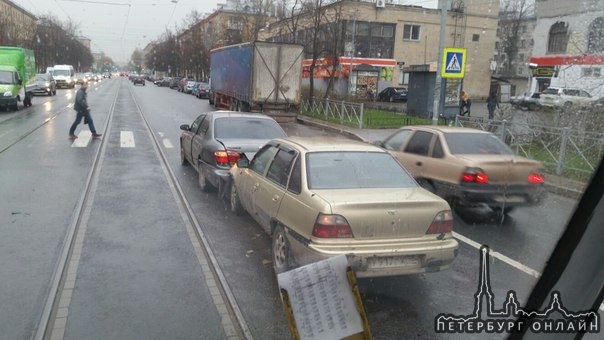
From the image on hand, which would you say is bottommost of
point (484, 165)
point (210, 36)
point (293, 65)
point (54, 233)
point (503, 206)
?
point (54, 233)

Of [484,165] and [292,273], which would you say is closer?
[292,273]

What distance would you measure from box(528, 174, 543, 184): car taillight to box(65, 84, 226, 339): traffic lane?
368 cm

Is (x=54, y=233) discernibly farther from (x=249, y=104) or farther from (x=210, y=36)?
(x=210, y=36)

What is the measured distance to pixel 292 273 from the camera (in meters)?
2.50

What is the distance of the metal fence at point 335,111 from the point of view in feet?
71.3

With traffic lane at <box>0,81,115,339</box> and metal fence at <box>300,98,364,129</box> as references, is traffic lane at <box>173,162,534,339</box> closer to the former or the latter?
traffic lane at <box>0,81,115,339</box>

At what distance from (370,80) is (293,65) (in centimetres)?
2261

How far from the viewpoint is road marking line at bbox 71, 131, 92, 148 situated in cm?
1443

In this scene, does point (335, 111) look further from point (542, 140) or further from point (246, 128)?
point (542, 140)

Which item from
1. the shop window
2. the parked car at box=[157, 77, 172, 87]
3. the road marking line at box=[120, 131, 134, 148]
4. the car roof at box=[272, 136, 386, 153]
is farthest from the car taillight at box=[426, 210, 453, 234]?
the parked car at box=[157, 77, 172, 87]

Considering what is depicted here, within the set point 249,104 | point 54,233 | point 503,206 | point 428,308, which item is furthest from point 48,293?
point 249,104

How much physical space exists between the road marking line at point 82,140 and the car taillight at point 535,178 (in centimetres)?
1207

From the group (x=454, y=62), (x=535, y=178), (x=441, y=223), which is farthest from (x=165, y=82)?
(x=441, y=223)

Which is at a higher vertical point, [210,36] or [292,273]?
[210,36]
